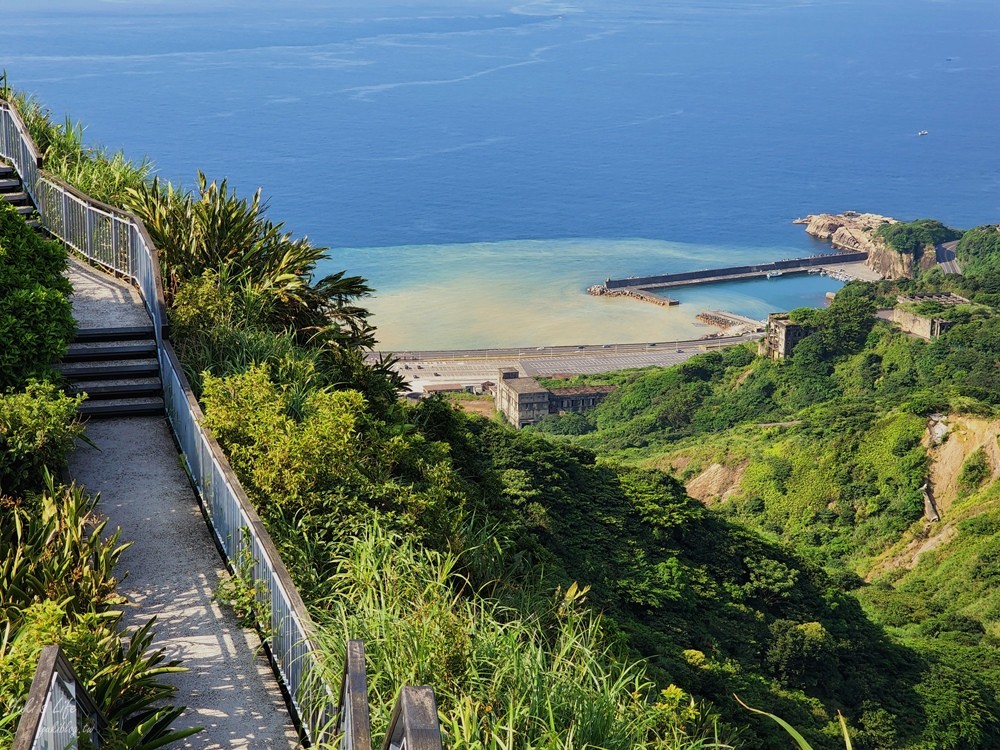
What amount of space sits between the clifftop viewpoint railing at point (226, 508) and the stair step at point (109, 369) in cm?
12

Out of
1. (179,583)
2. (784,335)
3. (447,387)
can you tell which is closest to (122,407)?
(179,583)

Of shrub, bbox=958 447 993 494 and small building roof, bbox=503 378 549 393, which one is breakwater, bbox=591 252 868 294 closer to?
small building roof, bbox=503 378 549 393

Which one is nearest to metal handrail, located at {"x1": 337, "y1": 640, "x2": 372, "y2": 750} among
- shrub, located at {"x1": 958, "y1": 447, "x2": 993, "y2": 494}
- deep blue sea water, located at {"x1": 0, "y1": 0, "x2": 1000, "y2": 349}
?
shrub, located at {"x1": 958, "y1": 447, "x2": 993, "y2": 494}

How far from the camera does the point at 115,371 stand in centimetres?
916

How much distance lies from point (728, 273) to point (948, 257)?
20732 mm

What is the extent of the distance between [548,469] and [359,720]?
27638mm

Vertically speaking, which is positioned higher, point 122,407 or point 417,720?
point 122,407

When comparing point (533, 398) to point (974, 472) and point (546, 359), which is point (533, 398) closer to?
point (546, 359)

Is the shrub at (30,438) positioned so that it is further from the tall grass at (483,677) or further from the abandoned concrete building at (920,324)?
the abandoned concrete building at (920,324)

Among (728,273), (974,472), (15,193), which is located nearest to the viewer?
(15,193)

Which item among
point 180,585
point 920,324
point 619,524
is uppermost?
point 180,585

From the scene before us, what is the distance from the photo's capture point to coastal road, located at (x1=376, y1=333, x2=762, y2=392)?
8262 centimetres

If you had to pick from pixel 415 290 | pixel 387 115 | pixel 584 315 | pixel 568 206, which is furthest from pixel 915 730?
pixel 387 115

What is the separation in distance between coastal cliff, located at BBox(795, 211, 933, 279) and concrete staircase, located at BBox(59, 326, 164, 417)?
4280 inches
